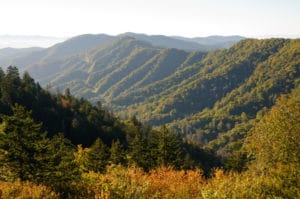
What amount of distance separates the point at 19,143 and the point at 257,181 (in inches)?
871

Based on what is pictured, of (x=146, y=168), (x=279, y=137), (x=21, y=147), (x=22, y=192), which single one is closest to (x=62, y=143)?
(x=146, y=168)

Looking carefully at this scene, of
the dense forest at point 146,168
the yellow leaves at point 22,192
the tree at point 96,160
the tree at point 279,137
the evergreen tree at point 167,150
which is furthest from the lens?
the tree at point 96,160

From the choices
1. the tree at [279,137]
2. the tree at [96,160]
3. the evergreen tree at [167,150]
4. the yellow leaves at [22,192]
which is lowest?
the tree at [96,160]

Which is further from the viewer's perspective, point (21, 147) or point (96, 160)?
point (96, 160)

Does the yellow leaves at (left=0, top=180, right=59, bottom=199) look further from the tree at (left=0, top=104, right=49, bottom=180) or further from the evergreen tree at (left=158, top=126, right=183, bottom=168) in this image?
the evergreen tree at (left=158, top=126, right=183, bottom=168)

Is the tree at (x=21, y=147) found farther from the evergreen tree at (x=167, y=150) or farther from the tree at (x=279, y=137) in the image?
the evergreen tree at (x=167, y=150)

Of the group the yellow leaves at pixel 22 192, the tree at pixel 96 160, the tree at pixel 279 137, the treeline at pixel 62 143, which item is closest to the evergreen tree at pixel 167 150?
the treeline at pixel 62 143

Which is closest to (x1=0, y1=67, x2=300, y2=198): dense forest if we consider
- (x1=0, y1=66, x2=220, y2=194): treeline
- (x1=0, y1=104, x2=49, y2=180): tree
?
(x1=0, y1=104, x2=49, y2=180): tree

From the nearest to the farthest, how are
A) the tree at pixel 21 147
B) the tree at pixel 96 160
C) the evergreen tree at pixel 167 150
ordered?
the tree at pixel 21 147 < the evergreen tree at pixel 167 150 < the tree at pixel 96 160

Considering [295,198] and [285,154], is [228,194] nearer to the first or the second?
[295,198]

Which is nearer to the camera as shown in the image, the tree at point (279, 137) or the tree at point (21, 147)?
the tree at point (21, 147)

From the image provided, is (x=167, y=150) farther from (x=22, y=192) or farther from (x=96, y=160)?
(x=22, y=192)

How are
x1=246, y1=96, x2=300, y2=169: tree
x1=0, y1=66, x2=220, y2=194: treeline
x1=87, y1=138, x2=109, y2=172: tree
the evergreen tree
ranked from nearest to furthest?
x1=0, y1=66, x2=220, y2=194: treeline
x1=246, y1=96, x2=300, y2=169: tree
the evergreen tree
x1=87, y1=138, x2=109, y2=172: tree

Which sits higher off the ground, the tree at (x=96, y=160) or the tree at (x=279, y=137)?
the tree at (x=279, y=137)
